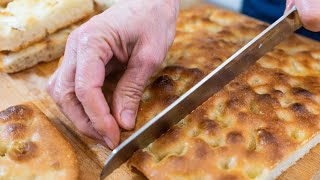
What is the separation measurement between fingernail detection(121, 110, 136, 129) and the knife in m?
0.10

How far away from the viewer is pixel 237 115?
1589mm

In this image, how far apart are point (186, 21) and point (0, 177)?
3.61 ft

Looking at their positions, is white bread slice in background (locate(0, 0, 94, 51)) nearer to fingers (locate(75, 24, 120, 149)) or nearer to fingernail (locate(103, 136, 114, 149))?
fingers (locate(75, 24, 120, 149))

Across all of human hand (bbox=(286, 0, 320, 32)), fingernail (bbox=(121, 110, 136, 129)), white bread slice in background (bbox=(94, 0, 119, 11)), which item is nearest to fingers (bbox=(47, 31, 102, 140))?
fingernail (bbox=(121, 110, 136, 129))

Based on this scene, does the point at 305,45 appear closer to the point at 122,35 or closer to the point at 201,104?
the point at 201,104

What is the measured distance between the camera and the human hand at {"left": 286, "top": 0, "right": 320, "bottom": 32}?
164cm

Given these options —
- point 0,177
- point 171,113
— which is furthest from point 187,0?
point 0,177

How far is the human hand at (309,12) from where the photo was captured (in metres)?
1.64

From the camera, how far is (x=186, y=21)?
84.4 inches

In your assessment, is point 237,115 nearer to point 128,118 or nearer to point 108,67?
point 128,118

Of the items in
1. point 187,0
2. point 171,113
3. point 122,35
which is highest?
point 122,35

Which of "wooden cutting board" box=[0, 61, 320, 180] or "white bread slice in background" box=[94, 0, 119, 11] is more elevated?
"white bread slice in background" box=[94, 0, 119, 11]

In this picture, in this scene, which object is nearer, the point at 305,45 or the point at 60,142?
the point at 60,142

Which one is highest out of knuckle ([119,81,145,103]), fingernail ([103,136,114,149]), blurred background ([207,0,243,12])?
knuckle ([119,81,145,103])
